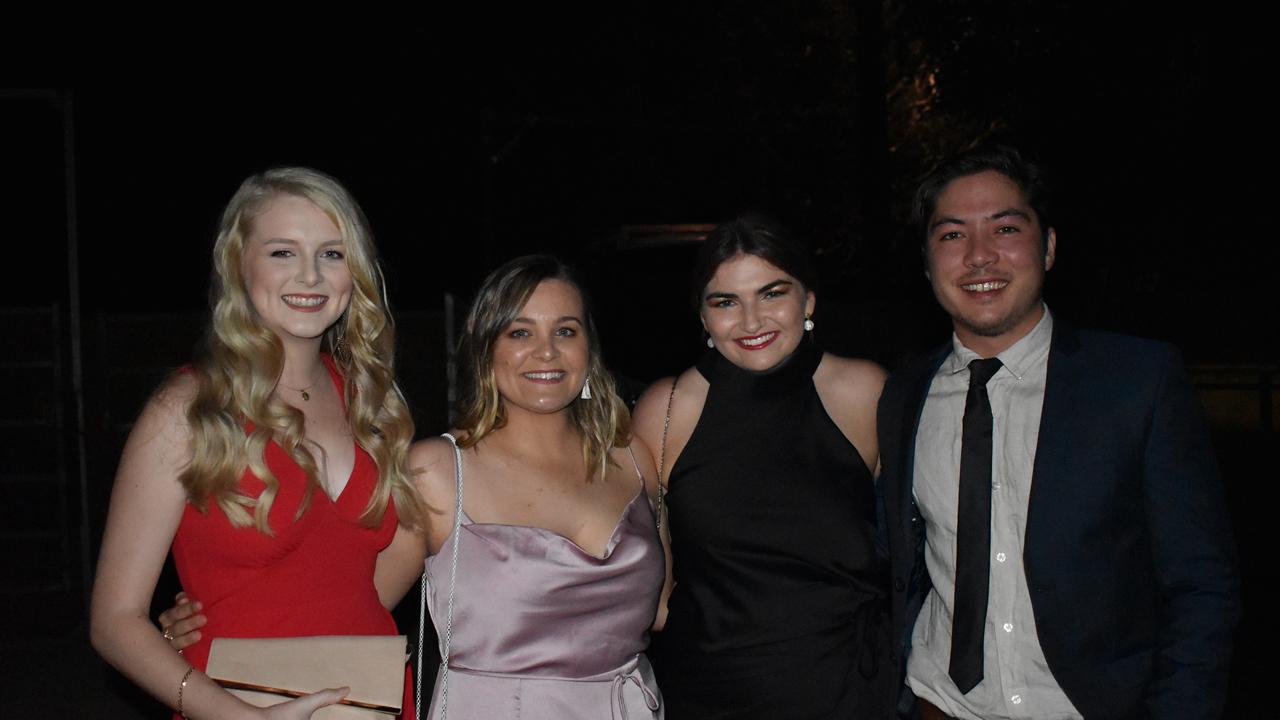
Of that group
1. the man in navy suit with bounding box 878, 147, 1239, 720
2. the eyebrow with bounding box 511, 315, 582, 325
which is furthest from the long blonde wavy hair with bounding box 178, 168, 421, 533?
the man in navy suit with bounding box 878, 147, 1239, 720

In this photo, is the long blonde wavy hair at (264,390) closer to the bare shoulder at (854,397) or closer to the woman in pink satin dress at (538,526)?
the woman in pink satin dress at (538,526)

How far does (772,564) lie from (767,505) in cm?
18

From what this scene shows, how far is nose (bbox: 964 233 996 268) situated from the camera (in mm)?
2865

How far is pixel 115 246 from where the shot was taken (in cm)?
2520

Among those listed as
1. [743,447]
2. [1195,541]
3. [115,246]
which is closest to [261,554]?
[743,447]

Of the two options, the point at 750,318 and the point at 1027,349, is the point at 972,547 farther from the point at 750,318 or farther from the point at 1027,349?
the point at 750,318

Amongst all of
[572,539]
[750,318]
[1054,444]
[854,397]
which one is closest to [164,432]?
[572,539]

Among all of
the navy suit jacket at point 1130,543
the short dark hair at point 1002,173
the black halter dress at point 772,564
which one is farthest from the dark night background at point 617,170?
the navy suit jacket at point 1130,543

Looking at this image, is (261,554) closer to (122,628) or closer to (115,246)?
(122,628)

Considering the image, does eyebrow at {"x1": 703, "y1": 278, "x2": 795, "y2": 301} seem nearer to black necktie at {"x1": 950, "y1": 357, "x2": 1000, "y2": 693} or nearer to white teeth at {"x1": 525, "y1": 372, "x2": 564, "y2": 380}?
white teeth at {"x1": 525, "y1": 372, "x2": 564, "y2": 380}

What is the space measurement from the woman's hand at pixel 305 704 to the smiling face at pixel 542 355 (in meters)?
1.07

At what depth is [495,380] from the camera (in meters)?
3.21

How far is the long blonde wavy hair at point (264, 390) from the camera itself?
103 inches

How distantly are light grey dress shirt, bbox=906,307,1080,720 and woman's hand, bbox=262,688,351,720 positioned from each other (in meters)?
1.56
